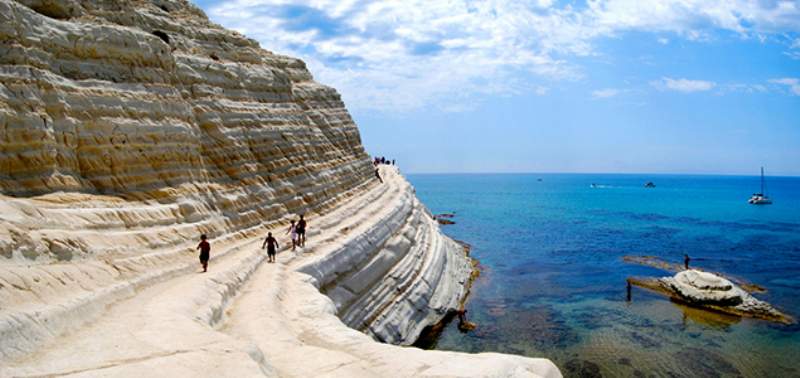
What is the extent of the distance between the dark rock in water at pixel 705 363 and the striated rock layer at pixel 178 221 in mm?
9759

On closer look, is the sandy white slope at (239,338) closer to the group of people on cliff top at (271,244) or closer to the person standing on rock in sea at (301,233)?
the group of people on cliff top at (271,244)

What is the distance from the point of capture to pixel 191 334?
318 inches

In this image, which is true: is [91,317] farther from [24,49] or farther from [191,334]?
[24,49]

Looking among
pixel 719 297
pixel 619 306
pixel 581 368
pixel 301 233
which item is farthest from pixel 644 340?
pixel 301 233

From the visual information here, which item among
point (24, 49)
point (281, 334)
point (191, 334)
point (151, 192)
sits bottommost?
point (281, 334)

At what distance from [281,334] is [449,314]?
619 inches

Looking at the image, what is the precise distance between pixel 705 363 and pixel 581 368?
15.9ft

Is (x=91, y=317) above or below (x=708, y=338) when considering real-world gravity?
above

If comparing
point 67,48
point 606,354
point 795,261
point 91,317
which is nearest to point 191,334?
point 91,317

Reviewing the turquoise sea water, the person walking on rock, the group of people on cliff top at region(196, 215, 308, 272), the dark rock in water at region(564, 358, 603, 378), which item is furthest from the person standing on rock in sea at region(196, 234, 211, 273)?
the dark rock in water at region(564, 358, 603, 378)

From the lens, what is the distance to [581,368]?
63.0 feet

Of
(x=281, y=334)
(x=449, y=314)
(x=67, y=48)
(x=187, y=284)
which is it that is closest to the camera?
(x=281, y=334)

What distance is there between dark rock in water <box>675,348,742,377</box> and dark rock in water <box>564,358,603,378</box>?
337 centimetres

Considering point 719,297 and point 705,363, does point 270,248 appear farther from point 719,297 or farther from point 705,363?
point 719,297
